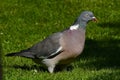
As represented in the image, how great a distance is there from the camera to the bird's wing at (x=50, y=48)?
6.70m

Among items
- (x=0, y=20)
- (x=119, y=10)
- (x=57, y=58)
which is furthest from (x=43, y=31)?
(x=57, y=58)

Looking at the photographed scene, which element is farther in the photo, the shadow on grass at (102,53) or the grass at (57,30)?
the shadow on grass at (102,53)

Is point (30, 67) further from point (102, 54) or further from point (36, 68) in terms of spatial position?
point (102, 54)

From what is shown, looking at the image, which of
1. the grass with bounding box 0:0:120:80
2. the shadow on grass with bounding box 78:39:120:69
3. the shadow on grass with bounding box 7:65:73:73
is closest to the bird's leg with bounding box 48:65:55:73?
the grass with bounding box 0:0:120:80

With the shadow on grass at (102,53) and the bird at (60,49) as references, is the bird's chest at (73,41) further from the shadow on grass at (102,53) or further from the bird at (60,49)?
the shadow on grass at (102,53)

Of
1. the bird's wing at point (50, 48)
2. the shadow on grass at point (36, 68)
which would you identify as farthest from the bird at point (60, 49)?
the shadow on grass at point (36, 68)

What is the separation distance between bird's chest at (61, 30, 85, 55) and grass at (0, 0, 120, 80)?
14.2 inches

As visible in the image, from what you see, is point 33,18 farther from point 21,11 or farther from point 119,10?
point 119,10

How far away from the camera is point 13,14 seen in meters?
13.3

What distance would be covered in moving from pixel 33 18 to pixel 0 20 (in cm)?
104

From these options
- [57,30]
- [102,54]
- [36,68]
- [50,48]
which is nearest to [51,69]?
[50,48]

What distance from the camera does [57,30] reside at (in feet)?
38.8

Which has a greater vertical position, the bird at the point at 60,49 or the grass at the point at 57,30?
the bird at the point at 60,49

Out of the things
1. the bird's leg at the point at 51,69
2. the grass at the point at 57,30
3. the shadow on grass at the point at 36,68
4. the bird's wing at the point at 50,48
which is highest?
the bird's wing at the point at 50,48
